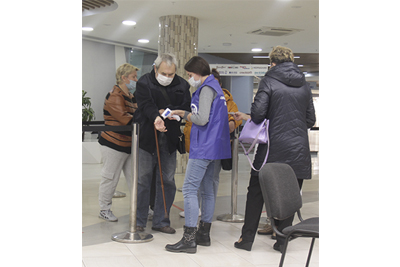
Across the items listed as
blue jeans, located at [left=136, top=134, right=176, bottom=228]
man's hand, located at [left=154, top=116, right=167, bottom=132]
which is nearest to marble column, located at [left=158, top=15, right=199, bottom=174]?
blue jeans, located at [left=136, top=134, right=176, bottom=228]

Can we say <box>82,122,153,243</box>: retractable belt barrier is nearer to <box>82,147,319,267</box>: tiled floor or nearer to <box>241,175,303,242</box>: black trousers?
<box>82,147,319,267</box>: tiled floor

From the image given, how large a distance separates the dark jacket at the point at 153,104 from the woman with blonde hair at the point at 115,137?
513mm

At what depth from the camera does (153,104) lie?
351 cm

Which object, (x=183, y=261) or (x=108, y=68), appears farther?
(x=108, y=68)

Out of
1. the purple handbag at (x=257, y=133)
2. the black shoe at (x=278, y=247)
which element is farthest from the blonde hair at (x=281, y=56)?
the black shoe at (x=278, y=247)

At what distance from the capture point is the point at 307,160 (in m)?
3.24

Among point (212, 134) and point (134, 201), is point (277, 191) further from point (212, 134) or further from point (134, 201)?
point (134, 201)

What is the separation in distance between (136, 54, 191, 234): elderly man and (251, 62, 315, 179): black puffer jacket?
0.76 m

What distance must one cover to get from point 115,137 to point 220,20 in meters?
6.01

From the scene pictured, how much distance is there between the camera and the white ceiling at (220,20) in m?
8.09
